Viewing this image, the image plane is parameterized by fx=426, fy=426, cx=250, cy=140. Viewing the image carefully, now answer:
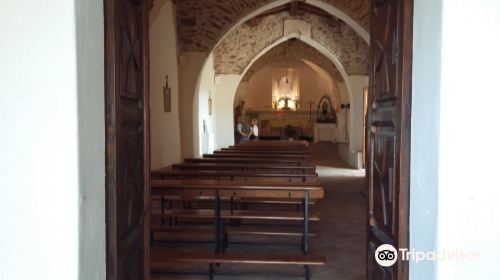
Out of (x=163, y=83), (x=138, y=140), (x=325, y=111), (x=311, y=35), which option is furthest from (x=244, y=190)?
(x=325, y=111)

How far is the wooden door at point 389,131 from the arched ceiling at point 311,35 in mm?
9116

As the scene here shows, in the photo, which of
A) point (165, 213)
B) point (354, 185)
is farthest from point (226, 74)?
point (165, 213)

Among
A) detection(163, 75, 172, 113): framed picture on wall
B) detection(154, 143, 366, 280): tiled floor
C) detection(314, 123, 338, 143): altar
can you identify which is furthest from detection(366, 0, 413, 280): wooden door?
detection(314, 123, 338, 143): altar

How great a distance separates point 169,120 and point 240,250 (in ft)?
11.0

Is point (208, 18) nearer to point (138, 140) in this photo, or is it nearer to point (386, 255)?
point (138, 140)

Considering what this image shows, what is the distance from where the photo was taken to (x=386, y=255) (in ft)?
7.07

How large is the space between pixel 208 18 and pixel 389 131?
6458 mm

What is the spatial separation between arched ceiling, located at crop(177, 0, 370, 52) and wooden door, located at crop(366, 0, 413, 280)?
588 cm

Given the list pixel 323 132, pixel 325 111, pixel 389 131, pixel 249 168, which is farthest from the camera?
pixel 325 111

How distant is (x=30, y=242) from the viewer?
5.44 ft

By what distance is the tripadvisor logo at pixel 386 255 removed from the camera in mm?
2064

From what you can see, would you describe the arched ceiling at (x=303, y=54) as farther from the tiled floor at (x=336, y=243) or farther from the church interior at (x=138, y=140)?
the church interior at (x=138, y=140)

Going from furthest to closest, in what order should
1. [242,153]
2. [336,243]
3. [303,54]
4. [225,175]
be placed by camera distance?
[303,54], [242,153], [225,175], [336,243]

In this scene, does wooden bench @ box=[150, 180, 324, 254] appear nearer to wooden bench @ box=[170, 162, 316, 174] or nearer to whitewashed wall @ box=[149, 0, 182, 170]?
wooden bench @ box=[170, 162, 316, 174]
